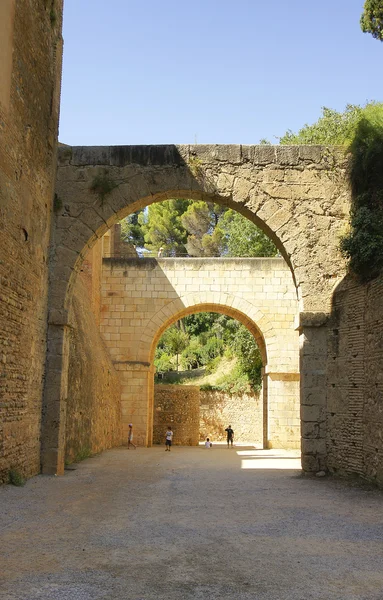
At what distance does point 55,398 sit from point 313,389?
12.9ft

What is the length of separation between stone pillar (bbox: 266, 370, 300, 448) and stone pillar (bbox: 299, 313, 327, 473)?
772 cm

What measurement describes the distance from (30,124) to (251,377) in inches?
747

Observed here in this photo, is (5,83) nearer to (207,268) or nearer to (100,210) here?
(100,210)

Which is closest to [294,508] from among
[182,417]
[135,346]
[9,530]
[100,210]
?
[9,530]

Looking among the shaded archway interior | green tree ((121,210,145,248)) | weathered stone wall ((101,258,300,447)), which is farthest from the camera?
green tree ((121,210,145,248))

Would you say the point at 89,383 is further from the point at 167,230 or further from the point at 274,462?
the point at 167,230

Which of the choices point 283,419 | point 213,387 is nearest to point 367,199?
point 283,419

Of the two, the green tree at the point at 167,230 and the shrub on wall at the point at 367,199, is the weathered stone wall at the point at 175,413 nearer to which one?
the shrub on wall at the point at 367,199

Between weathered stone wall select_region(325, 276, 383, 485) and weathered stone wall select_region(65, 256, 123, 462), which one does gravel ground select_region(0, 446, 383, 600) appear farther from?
weathered stone wall select_region(65, 256, 123, 462)

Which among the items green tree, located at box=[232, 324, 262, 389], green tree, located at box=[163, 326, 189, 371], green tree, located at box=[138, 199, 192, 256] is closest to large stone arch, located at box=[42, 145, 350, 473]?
green tree, located at box=[232, 324, 262, 389]

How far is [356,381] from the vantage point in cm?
888

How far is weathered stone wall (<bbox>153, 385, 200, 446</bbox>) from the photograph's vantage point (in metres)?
22.1

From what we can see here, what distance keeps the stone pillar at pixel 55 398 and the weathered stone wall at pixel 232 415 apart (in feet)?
54.8

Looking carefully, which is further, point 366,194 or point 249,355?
point 249,355
